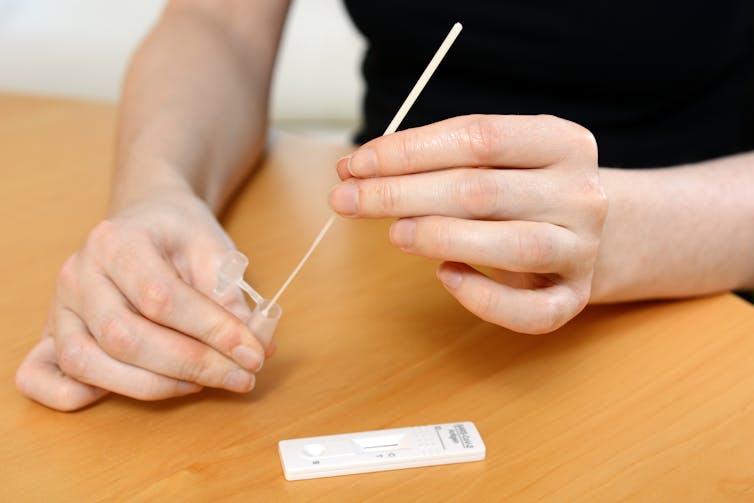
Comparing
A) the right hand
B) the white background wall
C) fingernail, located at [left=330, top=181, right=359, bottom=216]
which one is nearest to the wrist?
the right hand

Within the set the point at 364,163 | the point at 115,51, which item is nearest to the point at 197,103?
the point at 364,163

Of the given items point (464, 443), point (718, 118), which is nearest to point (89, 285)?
point (464, 443)

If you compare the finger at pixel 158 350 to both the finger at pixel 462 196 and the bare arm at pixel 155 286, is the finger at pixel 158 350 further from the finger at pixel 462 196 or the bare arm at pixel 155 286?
the finger at pixel 462 196

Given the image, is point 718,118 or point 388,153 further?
point 718,118

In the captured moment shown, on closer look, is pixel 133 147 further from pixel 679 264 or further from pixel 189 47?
pixel 679 264

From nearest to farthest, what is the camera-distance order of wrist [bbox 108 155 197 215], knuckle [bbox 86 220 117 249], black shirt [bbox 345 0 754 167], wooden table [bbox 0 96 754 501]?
wooden table [bbox 0 96 754 501]
knuckle [bbox 86 220 117 249]
wrist [bbox 108 155 197 215]
black shirt [bbox 345 0 754 167]

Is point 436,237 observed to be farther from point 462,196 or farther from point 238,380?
point 238,380

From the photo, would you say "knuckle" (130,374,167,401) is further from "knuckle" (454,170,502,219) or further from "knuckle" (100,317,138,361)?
"knuckle" (454,170,502,219)

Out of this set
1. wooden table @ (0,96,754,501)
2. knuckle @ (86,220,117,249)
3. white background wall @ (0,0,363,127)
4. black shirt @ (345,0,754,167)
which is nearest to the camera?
wooden table @ (0,96,754,501)
